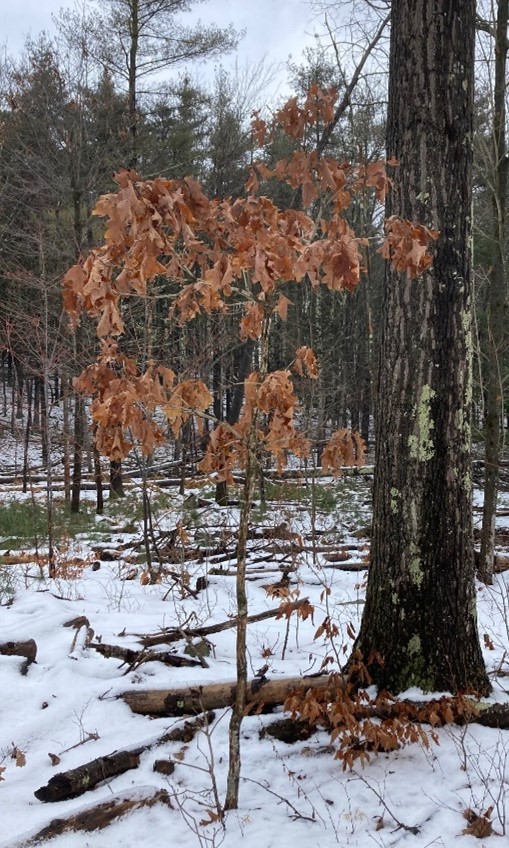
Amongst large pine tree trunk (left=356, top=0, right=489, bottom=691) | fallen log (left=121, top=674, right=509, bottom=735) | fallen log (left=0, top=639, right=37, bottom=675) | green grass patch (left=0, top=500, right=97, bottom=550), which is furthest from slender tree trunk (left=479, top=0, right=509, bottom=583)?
green grass patch (left=0, top=500, right=97, bottom=550)

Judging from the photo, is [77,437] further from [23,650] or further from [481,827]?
[481,827]

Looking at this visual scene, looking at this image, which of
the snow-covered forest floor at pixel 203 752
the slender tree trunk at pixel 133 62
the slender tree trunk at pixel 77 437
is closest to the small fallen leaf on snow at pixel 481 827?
the snow-covered forest floor at pixel 203 752

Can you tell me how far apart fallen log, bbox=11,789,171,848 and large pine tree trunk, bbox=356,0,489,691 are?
143 centimetres

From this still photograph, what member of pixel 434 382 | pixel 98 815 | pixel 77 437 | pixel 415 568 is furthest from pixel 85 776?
pixel 77 437

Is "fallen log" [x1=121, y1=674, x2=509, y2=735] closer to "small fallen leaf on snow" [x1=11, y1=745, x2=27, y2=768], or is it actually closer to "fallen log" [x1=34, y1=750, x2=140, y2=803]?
"fallen log" [x1=34, y1=750, x2=140, y2=803]

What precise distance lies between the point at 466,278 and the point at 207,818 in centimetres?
324

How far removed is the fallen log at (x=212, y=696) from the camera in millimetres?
3652

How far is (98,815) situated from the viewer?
2928 millimetres

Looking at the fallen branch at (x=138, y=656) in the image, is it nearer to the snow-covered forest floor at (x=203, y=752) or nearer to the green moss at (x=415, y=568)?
the snow-covered forest floor at (x=203, y=752)

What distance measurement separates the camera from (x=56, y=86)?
12.6 metres

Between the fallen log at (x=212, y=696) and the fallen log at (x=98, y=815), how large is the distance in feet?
2.02

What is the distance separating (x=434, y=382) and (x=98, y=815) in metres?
2.88

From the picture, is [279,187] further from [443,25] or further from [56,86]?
[443,25]

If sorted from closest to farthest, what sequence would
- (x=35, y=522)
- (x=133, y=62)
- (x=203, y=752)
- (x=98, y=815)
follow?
(x=98, y=815), (x=203, y=752), (x=35, y=522), (x=133, y=62)
